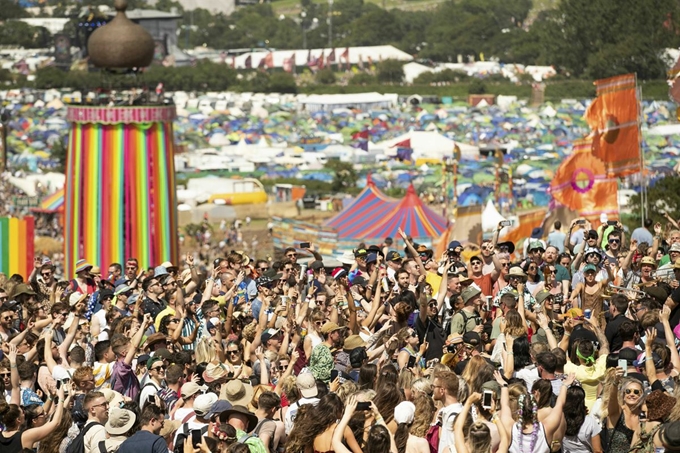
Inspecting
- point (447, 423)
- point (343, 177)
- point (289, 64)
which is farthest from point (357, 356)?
point (289, 64)

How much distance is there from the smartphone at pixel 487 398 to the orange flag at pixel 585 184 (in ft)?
33.8

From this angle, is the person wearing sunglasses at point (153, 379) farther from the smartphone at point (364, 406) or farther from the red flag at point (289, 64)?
the red flag at point (289, 64)

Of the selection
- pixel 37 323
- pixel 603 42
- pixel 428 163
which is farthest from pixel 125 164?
pixel 603 42

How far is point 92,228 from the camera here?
17484mm

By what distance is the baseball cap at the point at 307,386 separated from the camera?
7.56 metres

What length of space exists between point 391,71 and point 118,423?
106 m

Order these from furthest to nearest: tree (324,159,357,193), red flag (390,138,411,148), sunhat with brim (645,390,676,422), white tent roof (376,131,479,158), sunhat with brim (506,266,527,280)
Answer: white tent roof (376,131,479,158) < tree (324,159,357,193) < red flag (390,138,411,148) < sunhat with brim (506,266,527,280) < sunhat with brim (645,390,676,422)

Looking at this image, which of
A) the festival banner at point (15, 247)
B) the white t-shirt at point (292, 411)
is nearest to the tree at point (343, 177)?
the festival banner at point (15, 247)

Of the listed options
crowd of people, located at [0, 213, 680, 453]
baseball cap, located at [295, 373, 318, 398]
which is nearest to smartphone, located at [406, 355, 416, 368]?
crowd of people, located at [0, 213, 680, 453]

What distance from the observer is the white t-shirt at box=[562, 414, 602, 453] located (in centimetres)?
729

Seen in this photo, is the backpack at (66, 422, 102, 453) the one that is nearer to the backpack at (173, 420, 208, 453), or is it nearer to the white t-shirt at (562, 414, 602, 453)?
the backpack at (173, 420, 208, 453)

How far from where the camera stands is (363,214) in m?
26.6

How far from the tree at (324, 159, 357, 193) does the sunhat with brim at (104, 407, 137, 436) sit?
149 ft

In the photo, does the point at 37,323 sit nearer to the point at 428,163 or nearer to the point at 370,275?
the point at 370,275
